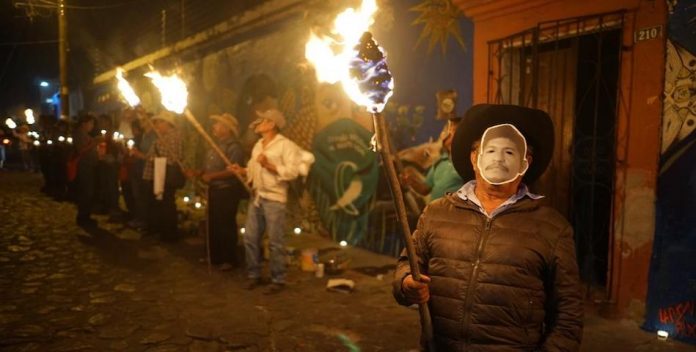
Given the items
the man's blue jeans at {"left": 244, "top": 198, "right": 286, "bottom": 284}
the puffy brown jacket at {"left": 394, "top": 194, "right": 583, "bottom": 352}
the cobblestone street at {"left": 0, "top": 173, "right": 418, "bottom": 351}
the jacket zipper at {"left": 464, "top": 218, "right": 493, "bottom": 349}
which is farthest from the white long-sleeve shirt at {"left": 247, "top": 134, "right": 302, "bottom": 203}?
the jacket zipper at {"left": 464, "top": 218, "right": 493, "bottom": 349}

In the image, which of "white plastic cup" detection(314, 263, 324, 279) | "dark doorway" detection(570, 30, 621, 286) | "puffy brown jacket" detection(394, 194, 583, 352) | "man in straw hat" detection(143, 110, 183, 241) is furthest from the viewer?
"man in straw hat" detection(143, 110, 183, 241)

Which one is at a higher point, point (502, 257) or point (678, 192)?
point (678, 192)

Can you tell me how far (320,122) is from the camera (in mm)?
9961

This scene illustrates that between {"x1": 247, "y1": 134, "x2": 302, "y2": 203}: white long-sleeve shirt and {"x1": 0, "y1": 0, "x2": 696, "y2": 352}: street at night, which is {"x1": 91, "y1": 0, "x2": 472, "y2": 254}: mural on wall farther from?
{"x1": 247, "y1": 134, "x2": 302, "y2": 203}: white long-sleeve shirt

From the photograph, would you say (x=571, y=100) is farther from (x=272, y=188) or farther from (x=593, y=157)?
(x=272, y=188)

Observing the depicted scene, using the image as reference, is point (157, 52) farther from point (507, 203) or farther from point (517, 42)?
point (507, 203)

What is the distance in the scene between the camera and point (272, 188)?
21.5 ft

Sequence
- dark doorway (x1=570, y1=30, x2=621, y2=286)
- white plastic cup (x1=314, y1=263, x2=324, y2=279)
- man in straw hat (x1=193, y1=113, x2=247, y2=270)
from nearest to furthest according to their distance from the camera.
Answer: dark doorway (x1=570, y1=30, x2=621, y2=286) → white plastic cup (x1=314, y1=263, x2=324, y2=279) → man in straw hat (x1=193, y1=113, x2=247, y2=270)

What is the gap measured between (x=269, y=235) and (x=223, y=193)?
4.55 feet

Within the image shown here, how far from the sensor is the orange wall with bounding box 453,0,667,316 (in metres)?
5.00

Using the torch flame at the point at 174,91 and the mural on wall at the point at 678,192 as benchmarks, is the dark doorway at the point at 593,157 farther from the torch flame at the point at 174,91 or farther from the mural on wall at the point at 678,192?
the torch flame at the point at 174,91

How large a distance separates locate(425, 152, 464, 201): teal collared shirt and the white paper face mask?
3147 millimetres

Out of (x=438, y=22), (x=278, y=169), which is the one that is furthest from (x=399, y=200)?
(x=438, y=22)

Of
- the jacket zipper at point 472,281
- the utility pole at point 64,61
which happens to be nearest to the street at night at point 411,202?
the jacket zipper at point 472,281
